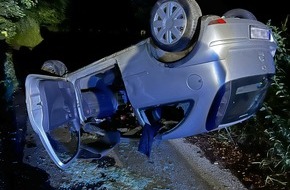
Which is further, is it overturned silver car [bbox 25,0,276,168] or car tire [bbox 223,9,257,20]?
car tire [bbox 223,9,257,20]

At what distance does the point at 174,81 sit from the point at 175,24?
1.66ft

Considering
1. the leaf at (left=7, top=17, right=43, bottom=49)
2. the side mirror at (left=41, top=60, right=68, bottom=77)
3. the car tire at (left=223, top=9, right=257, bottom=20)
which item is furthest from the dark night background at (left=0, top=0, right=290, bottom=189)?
the car tire at (left=223, top=9, right=257, bottom=20)

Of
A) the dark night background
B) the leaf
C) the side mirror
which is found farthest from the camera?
the leaf

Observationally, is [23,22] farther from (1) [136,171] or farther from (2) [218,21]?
(2) [218,21]

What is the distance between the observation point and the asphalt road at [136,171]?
3.79 meters

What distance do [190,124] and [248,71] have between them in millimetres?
694

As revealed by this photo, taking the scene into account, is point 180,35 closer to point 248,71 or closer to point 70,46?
point 248,71

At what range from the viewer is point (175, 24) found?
3.10m

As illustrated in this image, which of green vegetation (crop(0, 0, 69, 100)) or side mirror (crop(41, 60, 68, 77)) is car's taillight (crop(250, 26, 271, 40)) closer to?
side mirror (crop(41, 60, 68, 77))

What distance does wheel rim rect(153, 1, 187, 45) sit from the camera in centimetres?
307

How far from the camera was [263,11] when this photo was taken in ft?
21.2

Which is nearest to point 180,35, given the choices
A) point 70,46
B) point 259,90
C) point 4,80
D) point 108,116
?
point 259,90

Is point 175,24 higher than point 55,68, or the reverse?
point 175,24

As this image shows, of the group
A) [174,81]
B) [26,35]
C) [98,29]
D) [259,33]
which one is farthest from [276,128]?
[98,29]
